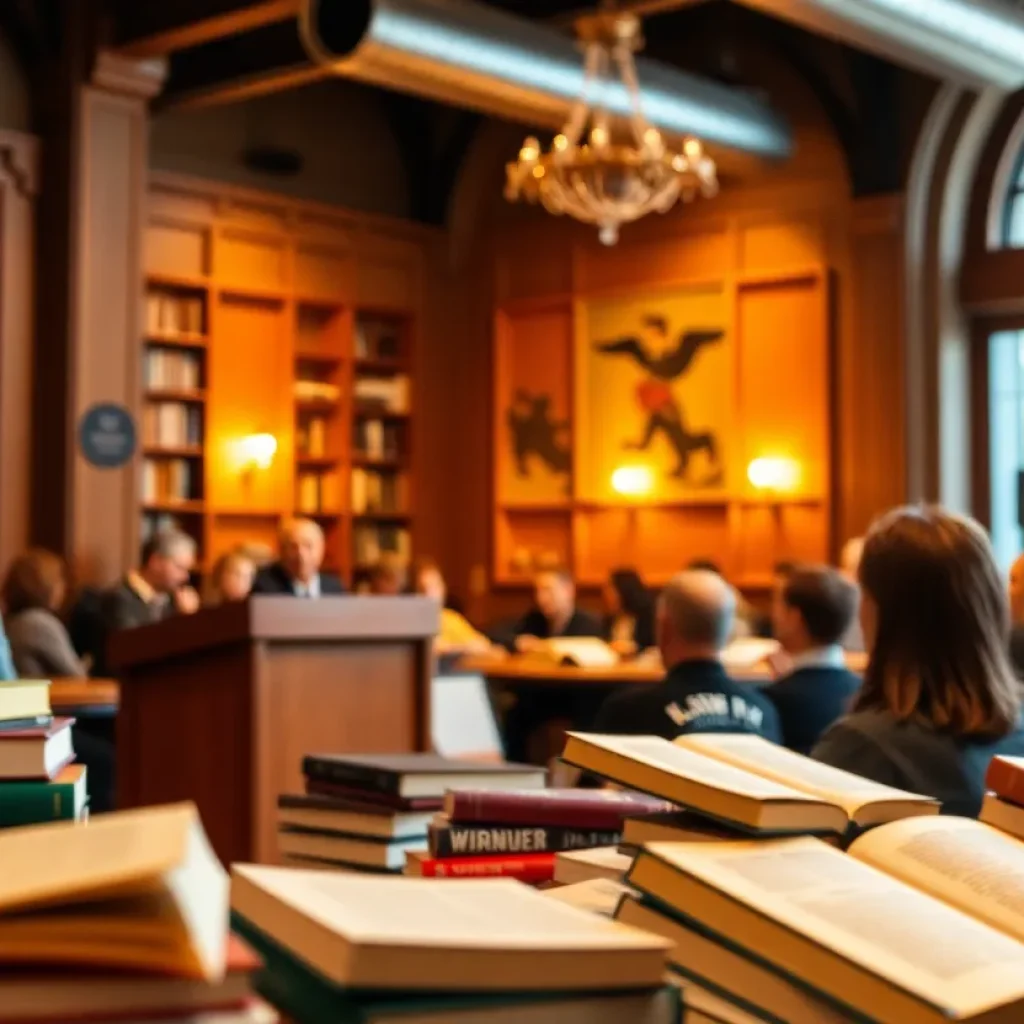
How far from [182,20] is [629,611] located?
4238mm

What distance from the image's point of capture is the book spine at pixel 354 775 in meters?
2.05

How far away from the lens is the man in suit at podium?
26.1 feet

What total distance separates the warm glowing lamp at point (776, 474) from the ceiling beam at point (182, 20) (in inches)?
156

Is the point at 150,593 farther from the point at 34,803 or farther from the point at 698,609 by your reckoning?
the point at 34,803

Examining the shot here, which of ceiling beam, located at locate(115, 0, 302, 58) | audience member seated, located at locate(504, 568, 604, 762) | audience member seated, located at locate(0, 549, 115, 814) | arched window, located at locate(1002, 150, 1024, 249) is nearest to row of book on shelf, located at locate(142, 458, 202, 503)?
audience member seated, located at locate(504, 568, 604, 762)

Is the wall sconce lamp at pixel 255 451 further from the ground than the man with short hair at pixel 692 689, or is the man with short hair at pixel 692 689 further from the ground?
the wall sconce lamp at pixel 255 451

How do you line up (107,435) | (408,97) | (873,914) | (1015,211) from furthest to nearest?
(408,97) → (1015,211) → (107,435) → (873,914)

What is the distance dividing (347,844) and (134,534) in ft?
26.3

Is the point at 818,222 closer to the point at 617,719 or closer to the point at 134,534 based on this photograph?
the point at 134,534

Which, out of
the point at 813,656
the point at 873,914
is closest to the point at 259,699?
the point at 813,656

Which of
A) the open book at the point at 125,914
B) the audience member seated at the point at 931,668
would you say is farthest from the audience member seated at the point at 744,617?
the open book at the point at 125,914

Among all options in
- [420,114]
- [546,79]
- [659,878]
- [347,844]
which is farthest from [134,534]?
[659,878]

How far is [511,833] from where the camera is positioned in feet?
6.00

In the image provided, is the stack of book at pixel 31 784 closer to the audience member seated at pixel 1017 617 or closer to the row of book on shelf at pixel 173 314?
the audience member seated at pixel 1017 617
